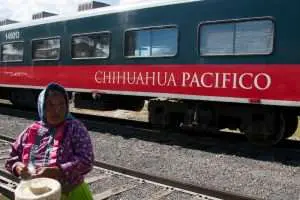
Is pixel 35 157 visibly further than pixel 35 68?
No

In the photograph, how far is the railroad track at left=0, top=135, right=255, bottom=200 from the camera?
6.10m

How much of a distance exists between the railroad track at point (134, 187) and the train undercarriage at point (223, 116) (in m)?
3.59

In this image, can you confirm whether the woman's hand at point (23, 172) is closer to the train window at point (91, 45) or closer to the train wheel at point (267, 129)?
the train wheel at point (267, 129)

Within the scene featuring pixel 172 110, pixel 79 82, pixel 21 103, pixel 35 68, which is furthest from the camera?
pixel 21 103

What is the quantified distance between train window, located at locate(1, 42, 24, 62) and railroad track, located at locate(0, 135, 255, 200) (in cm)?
975

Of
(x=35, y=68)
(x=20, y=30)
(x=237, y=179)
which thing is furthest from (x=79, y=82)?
(x=237, y=179)

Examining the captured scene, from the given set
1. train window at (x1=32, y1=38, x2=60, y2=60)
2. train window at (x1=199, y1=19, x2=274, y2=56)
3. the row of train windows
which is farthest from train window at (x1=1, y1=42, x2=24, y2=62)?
train window at (x1=199, y1=19, x2=274, y2=56)

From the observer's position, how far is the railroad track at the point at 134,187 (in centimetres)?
610

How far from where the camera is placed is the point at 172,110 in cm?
1120

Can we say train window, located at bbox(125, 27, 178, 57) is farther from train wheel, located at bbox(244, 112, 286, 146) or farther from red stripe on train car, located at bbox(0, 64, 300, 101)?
train wheel, located at bbox(244, 112, 286, 146)

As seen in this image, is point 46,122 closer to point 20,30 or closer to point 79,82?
point 79,82

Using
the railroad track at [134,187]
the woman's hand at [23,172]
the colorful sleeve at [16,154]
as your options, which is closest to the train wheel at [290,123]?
the railroad track at [134,187]

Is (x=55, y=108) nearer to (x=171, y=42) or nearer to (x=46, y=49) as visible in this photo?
(x=171, y=42)

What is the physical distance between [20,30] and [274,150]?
10295 millimetres
